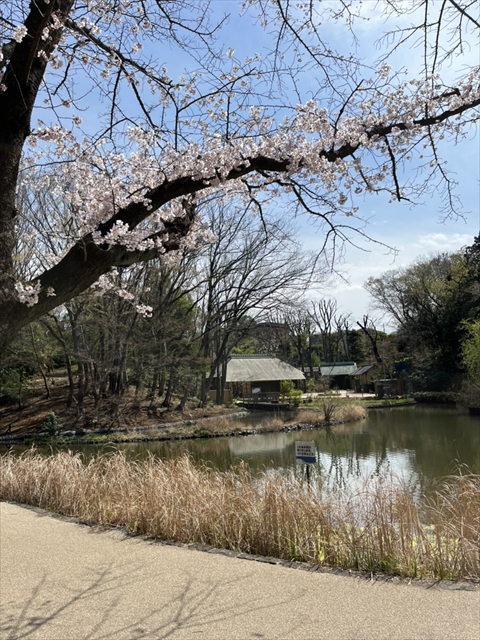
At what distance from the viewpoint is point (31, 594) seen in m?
3.33

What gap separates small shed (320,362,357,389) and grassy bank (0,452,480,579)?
135 ft

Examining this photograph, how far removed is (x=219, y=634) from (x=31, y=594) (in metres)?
1.45

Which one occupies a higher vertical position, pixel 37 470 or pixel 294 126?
pixel 294 126

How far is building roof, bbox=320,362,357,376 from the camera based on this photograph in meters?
45.8

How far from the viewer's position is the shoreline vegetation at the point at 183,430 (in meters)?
17.8

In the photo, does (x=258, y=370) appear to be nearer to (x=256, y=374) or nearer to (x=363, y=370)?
(x=256, y=374)

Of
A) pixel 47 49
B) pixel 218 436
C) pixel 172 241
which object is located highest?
pixel 47 49

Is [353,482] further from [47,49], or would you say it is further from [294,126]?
[47,49]

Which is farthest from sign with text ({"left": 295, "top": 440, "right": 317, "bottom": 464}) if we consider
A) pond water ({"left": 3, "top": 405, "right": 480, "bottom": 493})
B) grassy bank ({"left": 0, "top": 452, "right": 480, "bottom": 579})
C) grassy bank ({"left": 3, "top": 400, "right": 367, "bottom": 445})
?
grassy bank ({"left": 3, "top": 400, "right": 367, "bottom": 445})

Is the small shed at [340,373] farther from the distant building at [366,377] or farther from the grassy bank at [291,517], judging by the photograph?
the grassy bank at [291,517]

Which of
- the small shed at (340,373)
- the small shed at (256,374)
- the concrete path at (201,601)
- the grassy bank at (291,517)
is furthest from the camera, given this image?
the small shed at (340,373)

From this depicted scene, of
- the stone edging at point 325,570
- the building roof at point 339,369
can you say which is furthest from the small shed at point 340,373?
the stone edging at point 325,570

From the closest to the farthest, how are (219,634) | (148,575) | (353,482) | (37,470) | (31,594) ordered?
(219,634) < (31,594) < (148,575) < (37,470) < (353,482)

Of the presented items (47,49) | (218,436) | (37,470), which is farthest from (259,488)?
(218,436)
